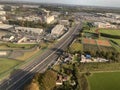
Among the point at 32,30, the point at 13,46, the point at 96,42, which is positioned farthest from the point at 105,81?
the point at 32,30

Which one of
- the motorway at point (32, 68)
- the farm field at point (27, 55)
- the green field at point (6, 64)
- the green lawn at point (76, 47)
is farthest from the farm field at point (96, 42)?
the green field at point (6, 64)

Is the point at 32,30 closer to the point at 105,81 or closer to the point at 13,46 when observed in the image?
the point at 13,46

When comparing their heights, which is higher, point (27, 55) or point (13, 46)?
point (27, 55)

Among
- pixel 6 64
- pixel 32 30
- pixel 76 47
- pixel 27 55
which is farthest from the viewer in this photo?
pixel 32 30

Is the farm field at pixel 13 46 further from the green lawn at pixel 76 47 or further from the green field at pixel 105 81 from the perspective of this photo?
the green field at pixel 105 81

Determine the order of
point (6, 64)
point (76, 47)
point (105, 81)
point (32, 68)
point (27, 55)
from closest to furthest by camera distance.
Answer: point (105, 81), point (32, 68), point (6, 64), point (27, 55), point (76, 47)

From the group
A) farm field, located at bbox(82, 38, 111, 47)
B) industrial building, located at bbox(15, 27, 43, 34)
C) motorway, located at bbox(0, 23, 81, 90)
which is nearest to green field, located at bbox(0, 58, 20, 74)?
motorway, located at bbox(0, 23, 81, 90)

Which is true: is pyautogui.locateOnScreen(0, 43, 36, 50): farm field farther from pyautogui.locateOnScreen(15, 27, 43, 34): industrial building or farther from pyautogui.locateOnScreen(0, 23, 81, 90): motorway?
pyautogui.locateOnScreen(15, 27, 43, 34): industrial building
